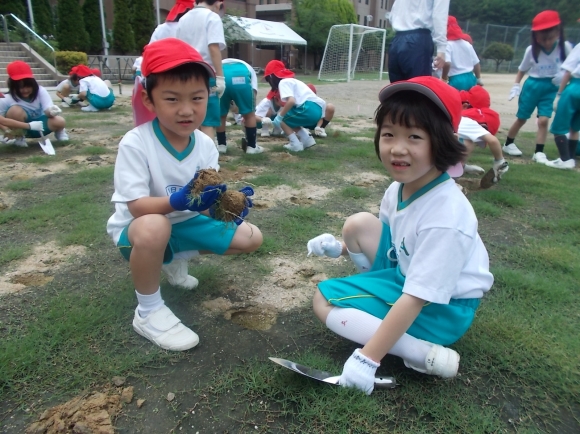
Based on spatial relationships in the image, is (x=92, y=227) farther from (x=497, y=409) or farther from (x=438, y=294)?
(x=497, y=409)

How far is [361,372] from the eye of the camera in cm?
156

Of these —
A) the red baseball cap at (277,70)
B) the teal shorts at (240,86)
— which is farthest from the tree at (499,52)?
the teal shorts at (240,86)

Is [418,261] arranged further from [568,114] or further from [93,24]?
[93,24]

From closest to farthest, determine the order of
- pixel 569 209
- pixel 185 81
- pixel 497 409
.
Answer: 1. pixel 497 409
2. pixel 185 81
3. pixel 569 209

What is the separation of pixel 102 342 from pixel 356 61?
2305 centimetres

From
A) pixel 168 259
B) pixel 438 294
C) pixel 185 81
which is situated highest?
pixel 185 81

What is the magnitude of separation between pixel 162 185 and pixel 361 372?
117 cm

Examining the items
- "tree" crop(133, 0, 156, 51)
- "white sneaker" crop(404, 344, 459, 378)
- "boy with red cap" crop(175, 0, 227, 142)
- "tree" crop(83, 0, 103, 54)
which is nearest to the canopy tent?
"tree" crop(133, 0, 156, 51)

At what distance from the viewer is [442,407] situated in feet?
5.21

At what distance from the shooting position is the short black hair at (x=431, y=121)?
5.02 feet

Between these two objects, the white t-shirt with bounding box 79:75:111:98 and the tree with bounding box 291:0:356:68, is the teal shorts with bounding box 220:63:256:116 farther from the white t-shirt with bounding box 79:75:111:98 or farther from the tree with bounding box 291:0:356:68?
the tree with bounding box 291:0:356:68

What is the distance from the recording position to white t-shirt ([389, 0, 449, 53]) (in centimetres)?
409

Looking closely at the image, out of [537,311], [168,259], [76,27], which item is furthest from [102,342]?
[76,27]

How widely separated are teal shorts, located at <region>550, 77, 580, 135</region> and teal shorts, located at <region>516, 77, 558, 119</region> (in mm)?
293
